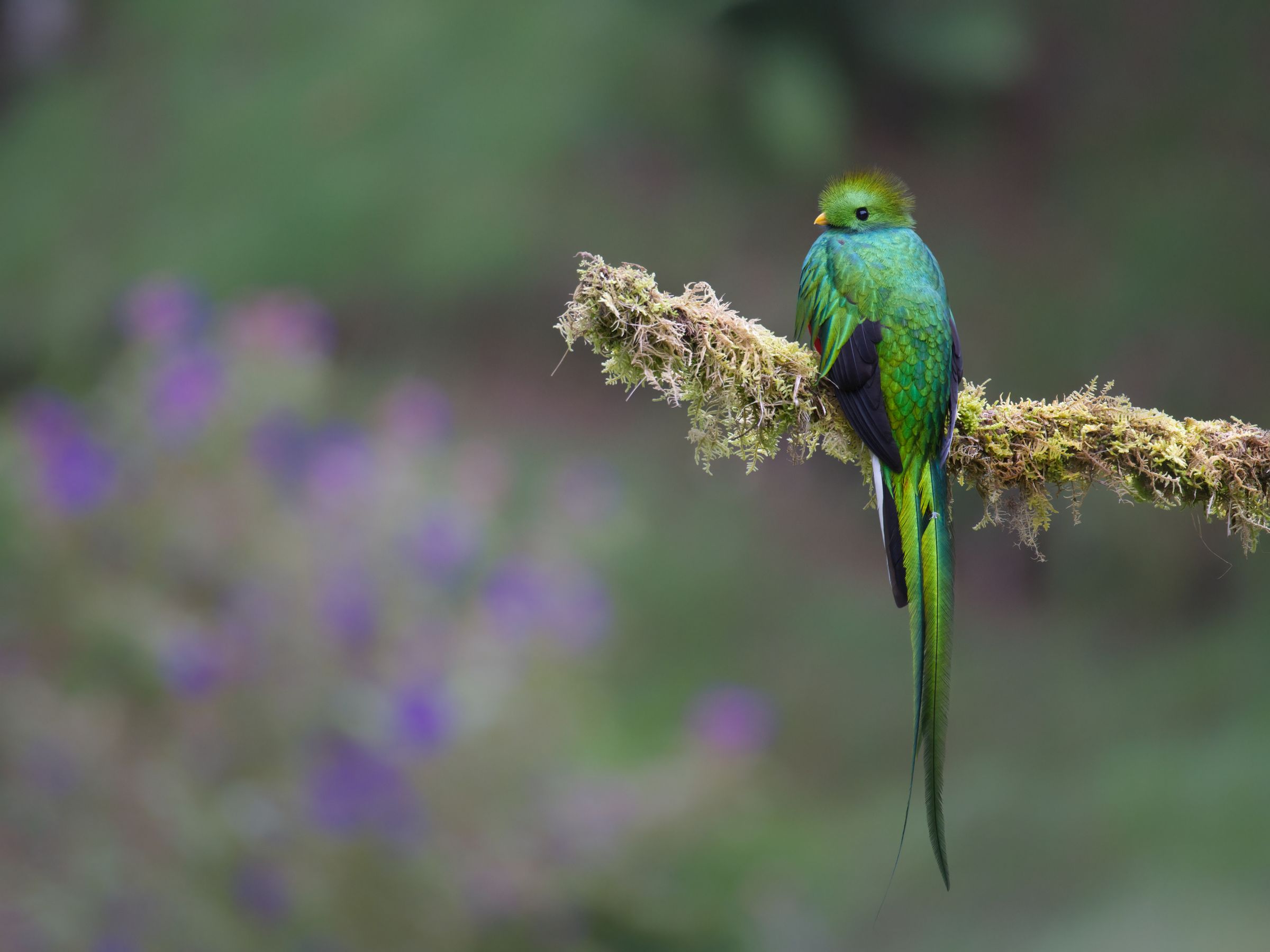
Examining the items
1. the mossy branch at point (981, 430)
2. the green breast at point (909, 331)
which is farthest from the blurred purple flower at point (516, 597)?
the green breast at point (909, 331)

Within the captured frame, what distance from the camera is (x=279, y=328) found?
4035 mm

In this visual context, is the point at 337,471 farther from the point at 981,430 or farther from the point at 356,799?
the point at 981,430

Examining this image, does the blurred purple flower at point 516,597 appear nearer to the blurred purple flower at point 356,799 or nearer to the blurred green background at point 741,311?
the blurred green background at point 741,311

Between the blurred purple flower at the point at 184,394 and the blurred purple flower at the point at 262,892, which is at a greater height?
the blurred purple flower at the point at 184,394

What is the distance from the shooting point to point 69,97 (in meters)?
5.30

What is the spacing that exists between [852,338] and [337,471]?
2.53 m

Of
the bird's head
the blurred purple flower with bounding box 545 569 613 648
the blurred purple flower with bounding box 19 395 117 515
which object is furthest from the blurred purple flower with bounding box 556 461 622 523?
the bird's head

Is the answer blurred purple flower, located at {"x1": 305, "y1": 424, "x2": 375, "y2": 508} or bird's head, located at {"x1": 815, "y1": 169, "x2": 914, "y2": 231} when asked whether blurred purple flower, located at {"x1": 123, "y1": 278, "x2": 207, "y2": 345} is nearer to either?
blurred purple flower, located at {"x1": 305, "y1": 424, "x2": 375, "y2": 508}

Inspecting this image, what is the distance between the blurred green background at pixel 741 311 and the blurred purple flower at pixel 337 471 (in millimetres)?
33

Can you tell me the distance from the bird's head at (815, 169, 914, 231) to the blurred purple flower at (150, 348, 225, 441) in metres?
2.43

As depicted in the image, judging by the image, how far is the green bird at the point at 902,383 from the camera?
1383mm

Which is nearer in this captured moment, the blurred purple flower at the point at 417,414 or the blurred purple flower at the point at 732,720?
the blurred purple flower at the point at 732,720

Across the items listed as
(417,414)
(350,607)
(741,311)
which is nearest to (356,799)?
(350,607)

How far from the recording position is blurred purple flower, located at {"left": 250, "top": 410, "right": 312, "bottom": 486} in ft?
11.9
